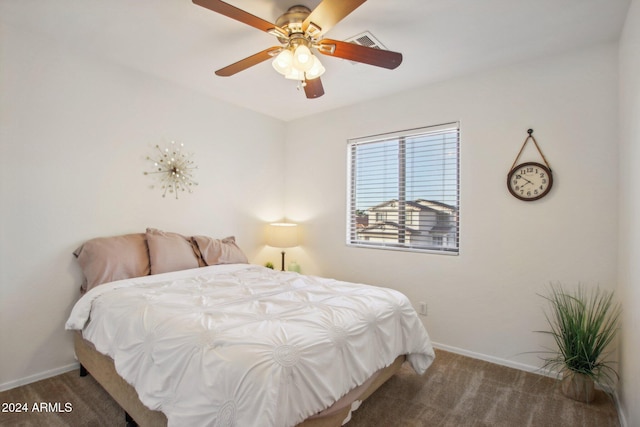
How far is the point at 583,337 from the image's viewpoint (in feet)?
6.90

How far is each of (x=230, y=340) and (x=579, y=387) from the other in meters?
2.36

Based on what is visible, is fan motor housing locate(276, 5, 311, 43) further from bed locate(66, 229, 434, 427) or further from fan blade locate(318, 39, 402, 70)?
bed locate(66, 229, 434, 427)

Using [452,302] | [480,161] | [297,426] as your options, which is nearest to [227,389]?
[297,426]

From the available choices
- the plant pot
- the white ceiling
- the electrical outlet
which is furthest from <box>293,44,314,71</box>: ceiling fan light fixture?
the plant pot

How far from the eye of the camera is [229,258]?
3.23 metres

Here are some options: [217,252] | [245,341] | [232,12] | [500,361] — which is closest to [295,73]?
[232,12]

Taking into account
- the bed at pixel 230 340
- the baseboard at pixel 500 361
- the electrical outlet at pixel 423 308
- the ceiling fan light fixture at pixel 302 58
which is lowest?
the baseboard at pixel 500 361

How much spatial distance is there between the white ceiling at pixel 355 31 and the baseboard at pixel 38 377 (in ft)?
8.35

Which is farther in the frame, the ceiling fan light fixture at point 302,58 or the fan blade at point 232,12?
the ceiling fan light fixture at point 302,58

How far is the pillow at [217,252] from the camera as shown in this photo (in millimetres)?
3092

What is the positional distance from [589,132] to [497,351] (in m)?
1.90

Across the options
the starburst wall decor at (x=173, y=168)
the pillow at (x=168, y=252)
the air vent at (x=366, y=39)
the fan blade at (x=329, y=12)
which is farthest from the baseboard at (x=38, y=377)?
the air vent at (x=366, y=39)

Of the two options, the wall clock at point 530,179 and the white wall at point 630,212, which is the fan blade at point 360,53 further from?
the wall clock at point 530,179

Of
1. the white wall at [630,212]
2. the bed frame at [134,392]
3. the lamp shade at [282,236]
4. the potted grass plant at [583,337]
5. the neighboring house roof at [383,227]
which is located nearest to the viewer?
the bed frame at [134,392]
